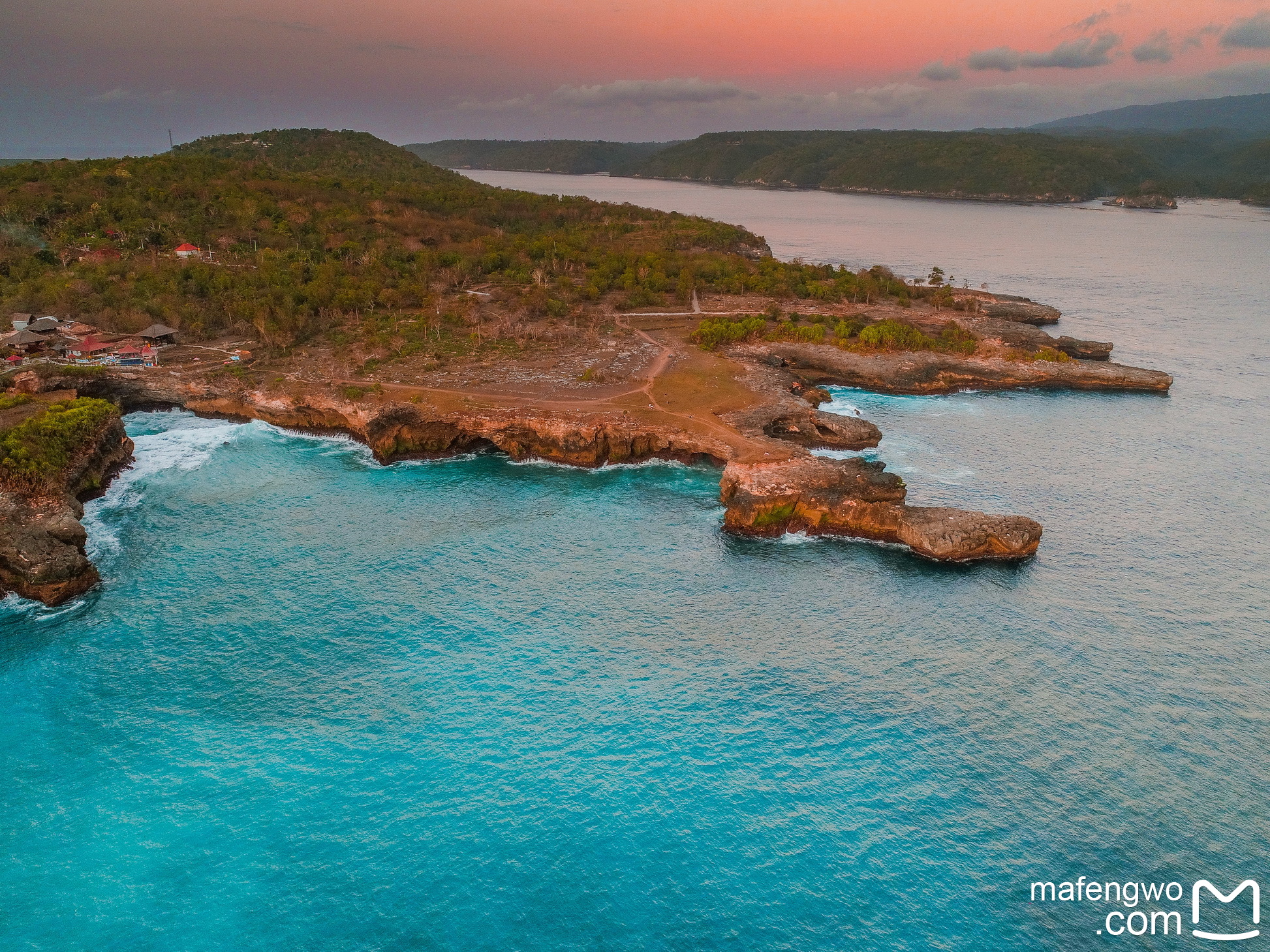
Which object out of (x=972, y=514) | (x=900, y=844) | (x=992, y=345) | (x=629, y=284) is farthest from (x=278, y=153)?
(x=900, y=844)

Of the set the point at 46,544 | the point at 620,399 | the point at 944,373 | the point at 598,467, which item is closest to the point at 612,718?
the point at 598,467

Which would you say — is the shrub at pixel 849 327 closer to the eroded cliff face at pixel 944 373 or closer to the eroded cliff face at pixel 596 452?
the eroded cliff face at pixel 944 373

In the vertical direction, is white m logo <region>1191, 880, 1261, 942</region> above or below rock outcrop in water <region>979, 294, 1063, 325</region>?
below

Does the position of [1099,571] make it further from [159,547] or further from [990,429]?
[159,547]

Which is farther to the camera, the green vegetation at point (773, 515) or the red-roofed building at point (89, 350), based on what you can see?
the red-roofed building at point (89, 350)

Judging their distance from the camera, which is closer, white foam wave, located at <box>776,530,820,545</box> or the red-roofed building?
white foam wave, located at <box>776,530,820,545</box>

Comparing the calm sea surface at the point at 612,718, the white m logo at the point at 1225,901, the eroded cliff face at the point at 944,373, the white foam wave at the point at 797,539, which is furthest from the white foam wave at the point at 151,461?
the white m logo at the point at 1225,901

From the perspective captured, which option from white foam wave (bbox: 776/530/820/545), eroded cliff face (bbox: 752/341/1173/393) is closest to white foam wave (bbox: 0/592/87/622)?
white foam wave (bbox: 776/530/820/545)

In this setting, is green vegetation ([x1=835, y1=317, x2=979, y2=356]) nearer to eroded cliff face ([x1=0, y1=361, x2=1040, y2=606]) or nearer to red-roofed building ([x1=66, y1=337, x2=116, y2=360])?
eroded cliff face ([x1=0, y1=361, x2=1040, y2=606])
